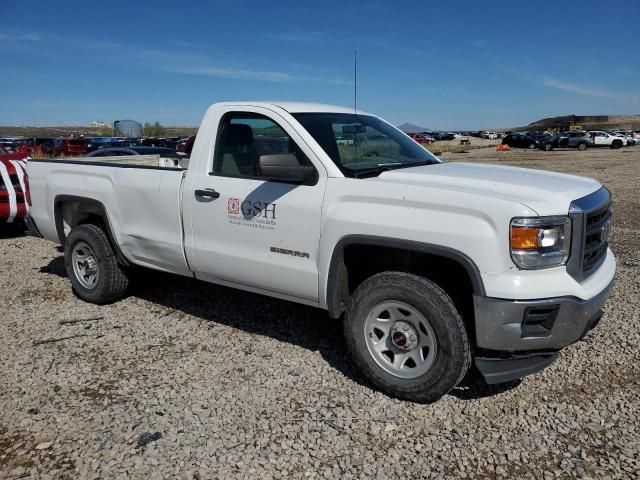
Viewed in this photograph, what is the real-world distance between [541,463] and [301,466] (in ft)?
4.23

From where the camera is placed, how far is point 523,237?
3.00 meters

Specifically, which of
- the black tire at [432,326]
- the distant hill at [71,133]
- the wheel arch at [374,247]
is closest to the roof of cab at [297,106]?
the wheel arch at [374,247]

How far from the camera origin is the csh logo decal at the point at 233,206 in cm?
406

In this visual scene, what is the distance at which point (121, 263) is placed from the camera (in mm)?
5234

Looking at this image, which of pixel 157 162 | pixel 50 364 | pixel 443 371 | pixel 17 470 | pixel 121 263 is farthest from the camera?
pixel 157 162

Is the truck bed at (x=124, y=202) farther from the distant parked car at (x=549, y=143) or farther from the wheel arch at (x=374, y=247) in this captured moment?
the distant parked car at (x=549, y=143)

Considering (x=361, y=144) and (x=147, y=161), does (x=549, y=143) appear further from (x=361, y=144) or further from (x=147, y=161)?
(x=361, y=144)

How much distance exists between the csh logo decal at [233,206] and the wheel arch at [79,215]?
5.22 ft

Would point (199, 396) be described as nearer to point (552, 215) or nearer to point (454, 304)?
point (454, 304)

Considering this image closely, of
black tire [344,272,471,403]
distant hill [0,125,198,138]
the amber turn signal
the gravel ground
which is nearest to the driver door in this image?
black tire [344,272,471,403]

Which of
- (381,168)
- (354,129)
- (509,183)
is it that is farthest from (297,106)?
(509,183)

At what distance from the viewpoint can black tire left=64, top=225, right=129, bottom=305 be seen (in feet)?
17.2

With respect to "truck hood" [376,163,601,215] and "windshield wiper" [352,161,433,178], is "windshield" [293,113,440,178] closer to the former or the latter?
"windshield wiper" [352,161,433,178]

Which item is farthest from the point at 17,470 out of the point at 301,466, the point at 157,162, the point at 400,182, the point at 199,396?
the point at 157,162
